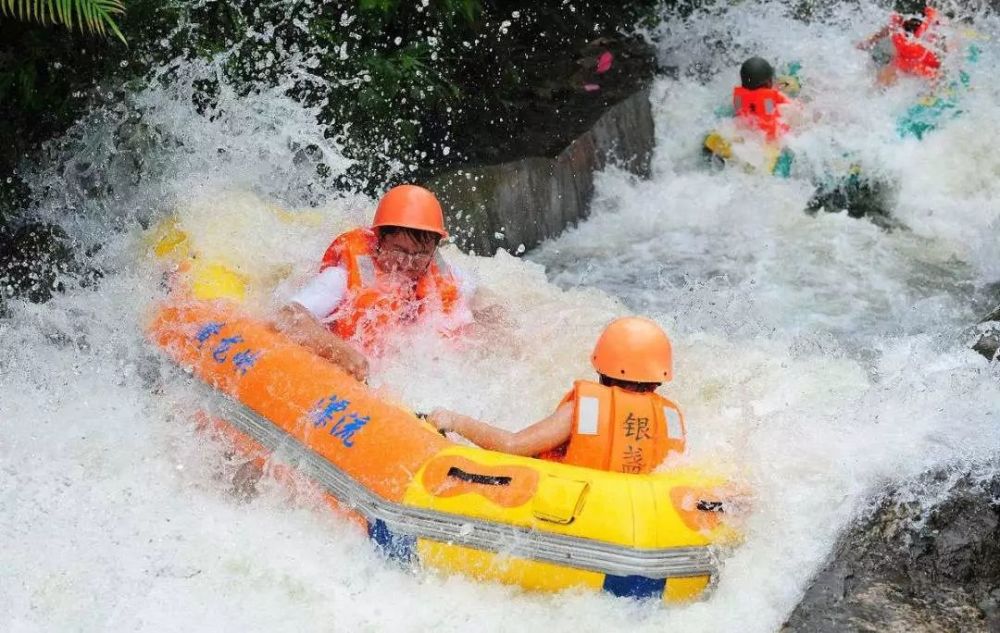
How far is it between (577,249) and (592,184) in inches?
30.9

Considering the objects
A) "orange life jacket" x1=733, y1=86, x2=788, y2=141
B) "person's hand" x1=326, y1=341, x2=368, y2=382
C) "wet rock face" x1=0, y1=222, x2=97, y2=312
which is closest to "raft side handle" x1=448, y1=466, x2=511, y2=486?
"person's hand" x1=326, y1=341, x2=368, y2=382

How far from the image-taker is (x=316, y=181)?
6871 mm

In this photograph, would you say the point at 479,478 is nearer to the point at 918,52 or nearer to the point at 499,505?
the point at 499,505

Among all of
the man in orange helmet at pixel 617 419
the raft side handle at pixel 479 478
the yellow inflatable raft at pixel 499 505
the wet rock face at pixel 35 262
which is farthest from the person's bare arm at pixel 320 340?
the wet rock face at pixel 35 262

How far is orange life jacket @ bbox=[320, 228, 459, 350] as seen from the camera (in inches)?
198

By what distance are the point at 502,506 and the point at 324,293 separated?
158 cm

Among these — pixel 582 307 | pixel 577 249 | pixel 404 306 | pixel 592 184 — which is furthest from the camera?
pixel 592 184

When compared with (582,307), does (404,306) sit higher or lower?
higher

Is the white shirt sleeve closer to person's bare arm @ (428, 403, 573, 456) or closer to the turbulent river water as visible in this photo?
the turbulent river water

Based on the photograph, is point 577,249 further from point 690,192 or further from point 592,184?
point 690,192

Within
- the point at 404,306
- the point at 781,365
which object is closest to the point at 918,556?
the point at 781,365

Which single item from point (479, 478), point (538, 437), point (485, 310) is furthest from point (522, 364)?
point (479, 478)

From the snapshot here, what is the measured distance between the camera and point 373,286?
16.5ft

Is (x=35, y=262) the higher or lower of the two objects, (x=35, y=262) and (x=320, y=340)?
the lower
